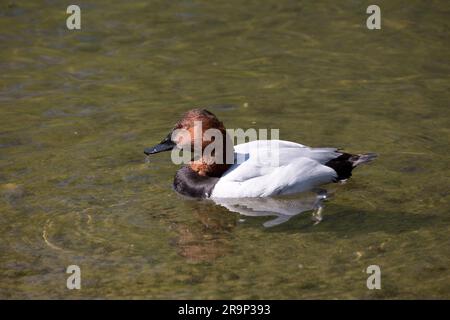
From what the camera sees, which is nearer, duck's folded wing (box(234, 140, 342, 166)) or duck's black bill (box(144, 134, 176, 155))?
duck's folded wing (box(234, 140, 342, 166))

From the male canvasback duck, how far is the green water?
22 cm

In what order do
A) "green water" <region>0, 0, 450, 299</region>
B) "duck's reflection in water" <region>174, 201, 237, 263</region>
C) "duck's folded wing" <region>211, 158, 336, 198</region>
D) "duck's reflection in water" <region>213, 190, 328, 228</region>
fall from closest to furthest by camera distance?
"green water" <region>0, 0, 450, 299</region>
"duck's reflection in water" <region>174, 201, 237, 263</region>
"duck's reflection in water" <region>213, 190, 328, 228</region>
"duck's folded wing" <region>211, 158, 336, 198</region>

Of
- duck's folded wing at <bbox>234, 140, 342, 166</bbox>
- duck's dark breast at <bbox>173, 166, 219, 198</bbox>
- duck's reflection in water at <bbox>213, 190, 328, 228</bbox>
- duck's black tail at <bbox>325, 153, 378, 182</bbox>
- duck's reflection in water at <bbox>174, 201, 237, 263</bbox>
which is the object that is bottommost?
duck's reflection in water at <bbox>174, 201, 237, 263</bbox>

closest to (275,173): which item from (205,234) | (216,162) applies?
(216,162)

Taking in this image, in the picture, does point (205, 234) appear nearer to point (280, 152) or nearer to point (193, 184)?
point (193, 184)

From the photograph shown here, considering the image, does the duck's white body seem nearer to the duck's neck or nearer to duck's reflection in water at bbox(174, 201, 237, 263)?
the duck's neck

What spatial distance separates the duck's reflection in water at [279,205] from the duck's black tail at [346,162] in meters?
0.25

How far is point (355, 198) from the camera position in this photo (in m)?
8.03

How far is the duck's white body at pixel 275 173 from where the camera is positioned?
803 cm

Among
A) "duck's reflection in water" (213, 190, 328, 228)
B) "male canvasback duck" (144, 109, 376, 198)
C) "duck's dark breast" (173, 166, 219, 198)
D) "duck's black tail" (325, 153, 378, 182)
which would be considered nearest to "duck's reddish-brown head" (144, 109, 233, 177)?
"male canvasback duck" (144, 109, 376, 198)

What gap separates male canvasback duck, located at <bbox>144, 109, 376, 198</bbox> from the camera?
26.4 ft

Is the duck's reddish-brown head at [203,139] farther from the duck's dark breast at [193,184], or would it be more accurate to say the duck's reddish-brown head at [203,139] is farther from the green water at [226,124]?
the green water at [226,124]
